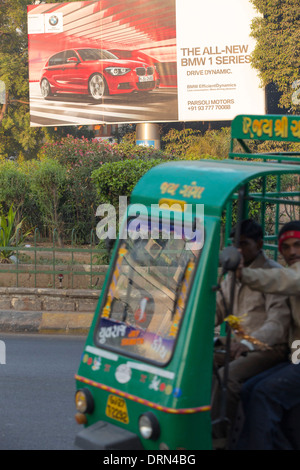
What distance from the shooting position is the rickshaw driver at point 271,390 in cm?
414

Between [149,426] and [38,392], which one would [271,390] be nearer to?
[149,426]

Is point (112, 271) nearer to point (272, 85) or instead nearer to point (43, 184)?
point (43, 184)

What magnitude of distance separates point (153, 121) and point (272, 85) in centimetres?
548

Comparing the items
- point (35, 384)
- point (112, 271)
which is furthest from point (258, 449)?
point (35, 384)

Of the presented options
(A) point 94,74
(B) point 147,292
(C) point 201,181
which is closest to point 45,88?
(A) point 94,74

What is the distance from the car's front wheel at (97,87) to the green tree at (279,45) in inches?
312

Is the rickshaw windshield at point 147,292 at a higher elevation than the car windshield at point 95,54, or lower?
lower

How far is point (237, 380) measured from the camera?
4.41 metres

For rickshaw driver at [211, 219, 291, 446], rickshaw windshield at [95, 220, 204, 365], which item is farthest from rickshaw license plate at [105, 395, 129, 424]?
rickshaw driver at [211, 219, 291, 446]

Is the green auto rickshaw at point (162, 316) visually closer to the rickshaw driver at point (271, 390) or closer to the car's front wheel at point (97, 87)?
the rickshaw driver at point (271, 390)

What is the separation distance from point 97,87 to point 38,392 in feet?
99.6

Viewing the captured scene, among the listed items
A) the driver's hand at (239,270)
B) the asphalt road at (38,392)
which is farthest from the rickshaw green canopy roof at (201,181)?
the asphalt road at (38,392)

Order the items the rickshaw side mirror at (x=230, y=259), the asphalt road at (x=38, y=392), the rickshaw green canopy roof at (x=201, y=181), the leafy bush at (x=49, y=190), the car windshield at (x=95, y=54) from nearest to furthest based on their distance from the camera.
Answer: the rickshaw side mirror at (x=230, y=259) → the rickshaw green canopy roof at (x=201, y=181) → the asphalt road at (x=38, y=392) → the leafy bush at (x=49, y=190) → the car windshield at (x=95, y=54)

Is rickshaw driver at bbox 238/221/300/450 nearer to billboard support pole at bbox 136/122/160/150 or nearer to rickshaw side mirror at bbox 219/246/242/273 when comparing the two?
rickshaw side mirror at bbox 219/246/242/273
